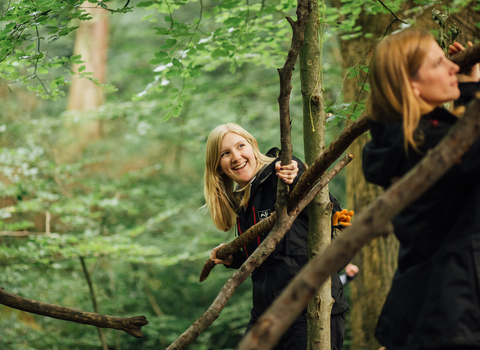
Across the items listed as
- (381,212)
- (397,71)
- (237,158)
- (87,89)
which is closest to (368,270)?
(237,158)

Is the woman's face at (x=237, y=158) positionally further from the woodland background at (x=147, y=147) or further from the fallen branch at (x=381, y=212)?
the fallen branch at (x=381, y=212)

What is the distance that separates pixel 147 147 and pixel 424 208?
9.52m

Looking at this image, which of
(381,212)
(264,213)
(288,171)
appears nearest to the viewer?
(381,212)

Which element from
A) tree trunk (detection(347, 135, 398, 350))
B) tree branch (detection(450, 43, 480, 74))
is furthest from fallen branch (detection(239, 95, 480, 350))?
tree trunk (detection(347, 135, 398, 350))

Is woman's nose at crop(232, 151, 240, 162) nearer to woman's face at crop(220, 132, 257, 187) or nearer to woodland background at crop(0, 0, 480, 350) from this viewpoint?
→ woman's face at crop(220, 132, 257, 187)

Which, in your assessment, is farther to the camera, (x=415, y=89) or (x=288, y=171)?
(x=288, y=171)

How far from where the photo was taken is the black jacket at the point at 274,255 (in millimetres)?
2080

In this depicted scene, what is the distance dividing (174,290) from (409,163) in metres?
6.56

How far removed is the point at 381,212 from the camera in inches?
32.8

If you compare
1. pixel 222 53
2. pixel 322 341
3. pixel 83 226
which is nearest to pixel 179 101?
pixel 222 53

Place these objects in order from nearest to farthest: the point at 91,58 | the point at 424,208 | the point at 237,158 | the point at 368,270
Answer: the point at 424,208 → the point at 237,158 → the point at 368,270 → the point at 91,58

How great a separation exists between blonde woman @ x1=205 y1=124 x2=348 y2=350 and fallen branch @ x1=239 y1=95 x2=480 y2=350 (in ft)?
2.74

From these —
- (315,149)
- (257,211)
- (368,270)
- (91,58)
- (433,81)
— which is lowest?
(368,270)

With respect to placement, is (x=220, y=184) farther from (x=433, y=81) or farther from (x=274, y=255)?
(x=433, y=81)
